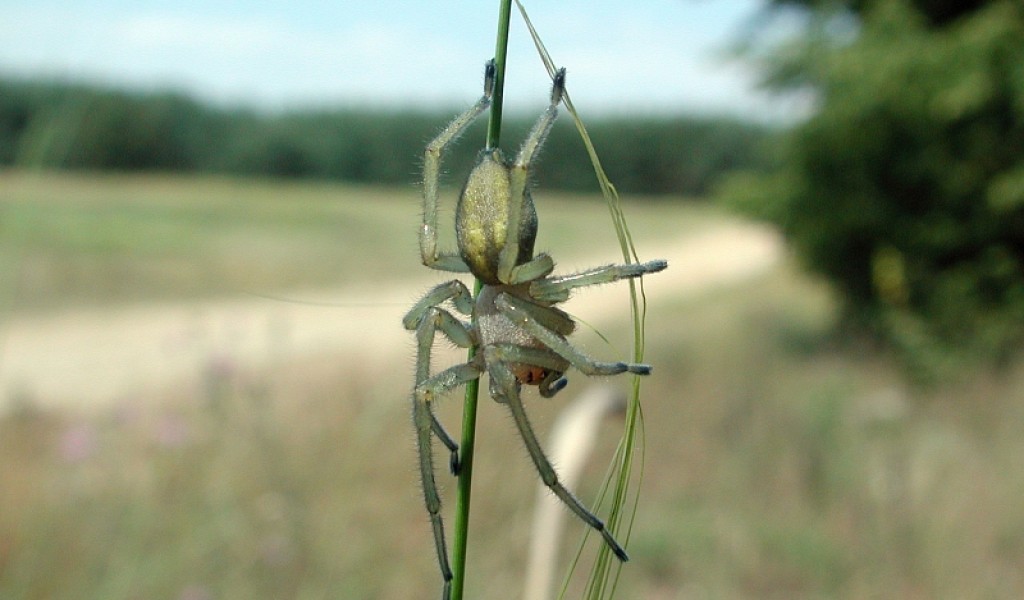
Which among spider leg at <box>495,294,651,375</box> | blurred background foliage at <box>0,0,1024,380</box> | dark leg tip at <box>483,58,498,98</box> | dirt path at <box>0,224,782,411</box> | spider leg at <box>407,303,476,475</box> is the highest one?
blurred background foliage at <box>0,0,1024,380</box>

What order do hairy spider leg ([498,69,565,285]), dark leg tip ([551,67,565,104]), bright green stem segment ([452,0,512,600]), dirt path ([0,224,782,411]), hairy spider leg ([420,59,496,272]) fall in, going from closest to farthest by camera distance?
bright green stem segment ([452,0,512,600])
dark leg tip ([551,67,565,104])
hairy spider leg ([498,69,565,285])
hairy spider leg ([420,59,496,272])
dirt path ([0,224,782,411])

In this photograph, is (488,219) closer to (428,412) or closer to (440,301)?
(440,301)

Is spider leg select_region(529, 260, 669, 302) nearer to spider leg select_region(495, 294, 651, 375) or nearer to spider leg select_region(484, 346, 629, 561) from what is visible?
spider leg select_region(495, 294, 651, 375)

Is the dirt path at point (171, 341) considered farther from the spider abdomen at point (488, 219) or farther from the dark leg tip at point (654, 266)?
the dark leg tip at point (654, 266)

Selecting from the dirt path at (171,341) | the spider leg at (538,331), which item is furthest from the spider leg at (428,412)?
the dirt path at (171,341)

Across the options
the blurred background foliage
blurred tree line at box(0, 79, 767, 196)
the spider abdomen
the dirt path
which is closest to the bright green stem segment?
the spider abdomen

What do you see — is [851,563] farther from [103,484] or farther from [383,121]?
[383,121]

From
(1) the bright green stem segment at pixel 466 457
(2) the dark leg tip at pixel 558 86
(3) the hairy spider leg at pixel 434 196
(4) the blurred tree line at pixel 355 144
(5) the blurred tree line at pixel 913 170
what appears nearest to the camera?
(1) the bright green stem segment at pixel 466 457

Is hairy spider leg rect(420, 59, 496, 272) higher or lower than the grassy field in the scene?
higher
